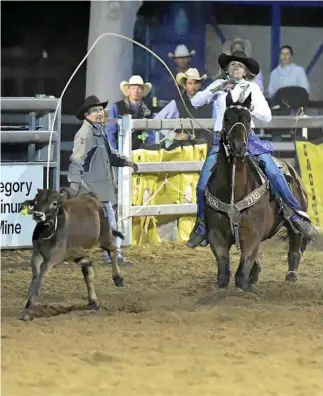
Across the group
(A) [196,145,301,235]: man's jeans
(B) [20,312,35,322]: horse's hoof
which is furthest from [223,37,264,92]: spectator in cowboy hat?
(B) [20,312,35,322]: horse's hoof

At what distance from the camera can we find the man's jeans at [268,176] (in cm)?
936

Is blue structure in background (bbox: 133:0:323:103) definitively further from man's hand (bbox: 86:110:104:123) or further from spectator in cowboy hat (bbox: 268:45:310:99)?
man's hand (bbox: 86:110:104:123)

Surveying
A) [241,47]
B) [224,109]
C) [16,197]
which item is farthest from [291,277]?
[241,47]

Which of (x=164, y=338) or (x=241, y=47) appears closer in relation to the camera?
(x=164, y=338)

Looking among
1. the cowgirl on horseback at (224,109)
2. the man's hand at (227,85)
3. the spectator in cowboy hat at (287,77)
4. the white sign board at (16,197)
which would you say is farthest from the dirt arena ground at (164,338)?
the spectator in cowboy hat at (287,77)

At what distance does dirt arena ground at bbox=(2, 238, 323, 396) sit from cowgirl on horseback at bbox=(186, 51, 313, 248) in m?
0.75

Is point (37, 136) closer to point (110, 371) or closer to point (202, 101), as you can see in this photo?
point (202, 101)

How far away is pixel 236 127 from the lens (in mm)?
8648

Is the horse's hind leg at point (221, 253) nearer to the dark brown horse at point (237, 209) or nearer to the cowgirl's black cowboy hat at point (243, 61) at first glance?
the dark brown horse at point (237, 209)

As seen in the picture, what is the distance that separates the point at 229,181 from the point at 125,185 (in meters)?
3.97

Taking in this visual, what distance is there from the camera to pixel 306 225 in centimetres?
988

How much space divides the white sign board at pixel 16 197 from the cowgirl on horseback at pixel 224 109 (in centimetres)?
320

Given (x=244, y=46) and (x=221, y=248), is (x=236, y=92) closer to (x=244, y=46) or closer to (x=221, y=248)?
(x=221, y=248)

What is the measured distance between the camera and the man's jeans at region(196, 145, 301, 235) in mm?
9359
